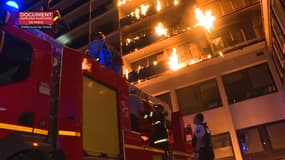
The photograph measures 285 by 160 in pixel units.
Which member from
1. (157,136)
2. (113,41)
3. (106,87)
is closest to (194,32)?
(113,41)

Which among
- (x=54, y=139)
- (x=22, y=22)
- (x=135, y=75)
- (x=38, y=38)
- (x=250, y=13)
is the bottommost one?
(x=54, y=139)

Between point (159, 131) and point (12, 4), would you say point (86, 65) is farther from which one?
point (159, 131)

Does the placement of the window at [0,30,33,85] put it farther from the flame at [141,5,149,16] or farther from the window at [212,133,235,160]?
the flame at [141,5,149,16]

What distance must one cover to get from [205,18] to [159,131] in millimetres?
12195

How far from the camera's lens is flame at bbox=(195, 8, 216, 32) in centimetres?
1627

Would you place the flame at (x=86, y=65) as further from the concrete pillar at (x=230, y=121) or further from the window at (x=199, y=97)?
the window at (x=199, y=97)

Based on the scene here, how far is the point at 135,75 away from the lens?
17703 mm

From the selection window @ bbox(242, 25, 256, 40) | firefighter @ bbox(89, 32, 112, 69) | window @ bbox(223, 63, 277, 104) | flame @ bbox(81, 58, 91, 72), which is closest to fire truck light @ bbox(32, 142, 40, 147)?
flame @ bbox(81, 58, 91, 72)

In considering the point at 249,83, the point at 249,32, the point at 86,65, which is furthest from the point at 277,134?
the point at 86,65

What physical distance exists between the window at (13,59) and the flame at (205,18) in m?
14.1

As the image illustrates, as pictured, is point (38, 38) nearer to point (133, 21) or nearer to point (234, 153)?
point (234, 153)

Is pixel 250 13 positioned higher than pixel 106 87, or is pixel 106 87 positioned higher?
pixel 250 13

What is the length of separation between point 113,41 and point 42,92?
18.9m

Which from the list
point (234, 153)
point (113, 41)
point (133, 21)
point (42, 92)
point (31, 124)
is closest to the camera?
point (31, 124)
